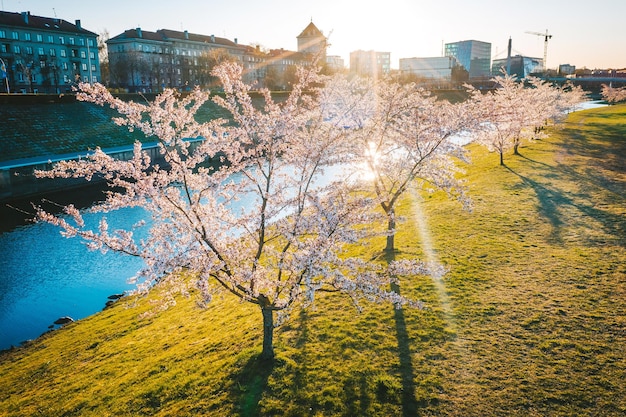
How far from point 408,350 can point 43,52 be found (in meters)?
121

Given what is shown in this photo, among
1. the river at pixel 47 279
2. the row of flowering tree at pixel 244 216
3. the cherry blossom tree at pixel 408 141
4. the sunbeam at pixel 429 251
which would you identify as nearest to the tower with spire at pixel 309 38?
the sunbeam at pixel 429 251

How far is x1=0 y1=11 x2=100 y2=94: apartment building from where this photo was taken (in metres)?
92.1

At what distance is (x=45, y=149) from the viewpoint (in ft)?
155

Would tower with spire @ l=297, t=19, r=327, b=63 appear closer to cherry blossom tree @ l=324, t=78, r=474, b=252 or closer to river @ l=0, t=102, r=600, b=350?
river @ l=0, t=102, r=600, b=350

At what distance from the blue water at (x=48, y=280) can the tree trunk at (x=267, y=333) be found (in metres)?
13.8

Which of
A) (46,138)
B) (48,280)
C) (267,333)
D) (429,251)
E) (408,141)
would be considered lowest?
(48,280)

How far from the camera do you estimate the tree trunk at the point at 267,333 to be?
12.4 meters

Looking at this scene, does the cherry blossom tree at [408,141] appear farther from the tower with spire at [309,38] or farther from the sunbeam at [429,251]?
the tower with spire at [309,38]

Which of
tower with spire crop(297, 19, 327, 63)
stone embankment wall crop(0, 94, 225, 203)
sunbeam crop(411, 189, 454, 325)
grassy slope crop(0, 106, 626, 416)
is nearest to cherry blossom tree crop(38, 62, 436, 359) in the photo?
grassy slope crop(0, 106, 626, 416)

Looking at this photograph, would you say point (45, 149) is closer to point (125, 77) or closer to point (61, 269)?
point (61, 269)

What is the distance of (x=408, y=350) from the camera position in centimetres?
1305

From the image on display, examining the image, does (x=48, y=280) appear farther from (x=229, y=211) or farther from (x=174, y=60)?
(x=174, y=60)

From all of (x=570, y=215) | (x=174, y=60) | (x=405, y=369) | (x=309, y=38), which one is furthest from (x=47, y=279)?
(x=309, y=38)

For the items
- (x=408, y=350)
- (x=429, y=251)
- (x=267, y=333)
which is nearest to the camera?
(x=267, y=333)
